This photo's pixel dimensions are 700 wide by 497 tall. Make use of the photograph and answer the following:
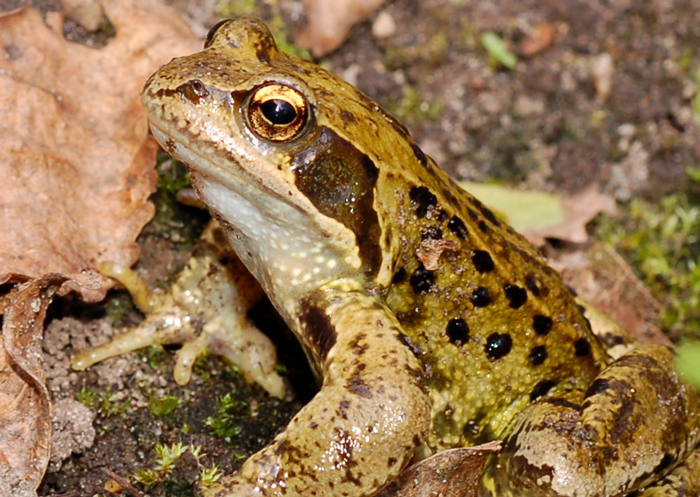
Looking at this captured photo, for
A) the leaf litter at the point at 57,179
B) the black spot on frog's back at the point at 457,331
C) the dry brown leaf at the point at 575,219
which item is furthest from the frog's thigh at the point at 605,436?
the leaf litter at the point at 57,179

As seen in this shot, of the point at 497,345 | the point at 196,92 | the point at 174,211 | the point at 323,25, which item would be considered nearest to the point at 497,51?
the point at 323,25

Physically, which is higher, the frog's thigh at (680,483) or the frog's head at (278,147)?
the frog's head at (278,147)

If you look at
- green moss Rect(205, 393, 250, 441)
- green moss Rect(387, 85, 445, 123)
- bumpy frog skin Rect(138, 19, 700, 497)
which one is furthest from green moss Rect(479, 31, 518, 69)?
green moss Rect(205, 393, 250, 441)

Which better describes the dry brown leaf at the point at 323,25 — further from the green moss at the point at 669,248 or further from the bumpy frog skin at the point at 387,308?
the green moss at the point at 669,248

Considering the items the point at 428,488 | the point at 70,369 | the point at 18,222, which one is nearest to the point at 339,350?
the point at 428,488

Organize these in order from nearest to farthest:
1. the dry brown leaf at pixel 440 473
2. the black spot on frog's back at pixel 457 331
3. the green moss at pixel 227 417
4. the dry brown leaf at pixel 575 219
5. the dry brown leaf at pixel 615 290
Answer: the dry brown leaf at pixel 440 473
the black spot on frog's back at pixel 457 331
the green moss at pixel 227 417
the dry brown leaf at pixel 615 290
the dry brown leaf at pixel 575 219

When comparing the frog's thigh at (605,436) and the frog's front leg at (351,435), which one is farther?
the frog's thigh at (605,436)

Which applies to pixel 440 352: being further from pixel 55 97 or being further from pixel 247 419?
pixel 55 97

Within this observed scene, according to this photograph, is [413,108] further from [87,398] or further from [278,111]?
[87,398]
